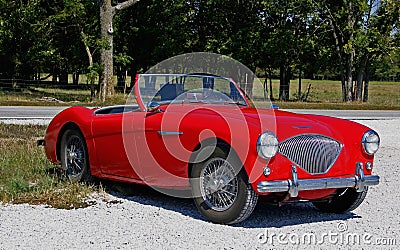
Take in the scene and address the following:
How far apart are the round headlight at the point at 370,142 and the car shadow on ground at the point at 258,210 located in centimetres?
83

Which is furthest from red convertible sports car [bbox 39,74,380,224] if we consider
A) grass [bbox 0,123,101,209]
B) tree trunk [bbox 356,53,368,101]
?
tree trunk [bbox 356,53,368,101]

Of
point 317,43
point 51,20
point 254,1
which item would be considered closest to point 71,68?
point 51,20

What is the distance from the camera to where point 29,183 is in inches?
306

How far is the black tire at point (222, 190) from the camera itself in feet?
18.7

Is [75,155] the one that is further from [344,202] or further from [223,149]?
[344,202]

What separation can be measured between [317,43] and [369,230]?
3402 cm

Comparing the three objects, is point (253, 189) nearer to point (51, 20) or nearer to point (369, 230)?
point (369, 230)

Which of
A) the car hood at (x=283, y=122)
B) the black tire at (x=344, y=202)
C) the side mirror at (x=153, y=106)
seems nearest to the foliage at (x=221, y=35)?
the side mirror at (x=153, y=106)

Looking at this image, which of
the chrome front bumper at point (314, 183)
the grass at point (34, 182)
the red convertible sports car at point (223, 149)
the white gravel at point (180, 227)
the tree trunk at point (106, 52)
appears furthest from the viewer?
the tree trunk at point (106, 52)

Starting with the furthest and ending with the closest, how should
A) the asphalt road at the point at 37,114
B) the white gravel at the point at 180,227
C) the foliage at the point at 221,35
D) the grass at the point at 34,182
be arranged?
the foliage at the point at 221,35, the asphalt road at the point at 37,114, the grass at the point at 34,182, the white gravel at the point at 180,227

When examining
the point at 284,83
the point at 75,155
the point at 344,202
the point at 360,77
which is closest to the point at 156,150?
the point at 75,155

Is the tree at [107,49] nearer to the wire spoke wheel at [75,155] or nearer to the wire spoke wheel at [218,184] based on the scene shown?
the wire spoke wheel at [75,155]

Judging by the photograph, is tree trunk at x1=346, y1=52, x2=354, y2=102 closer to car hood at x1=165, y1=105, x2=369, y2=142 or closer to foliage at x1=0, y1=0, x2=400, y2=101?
foliage at x1=0, y1=0, x2=400, y2=101

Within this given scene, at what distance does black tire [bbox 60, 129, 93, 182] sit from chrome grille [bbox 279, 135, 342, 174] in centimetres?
287
